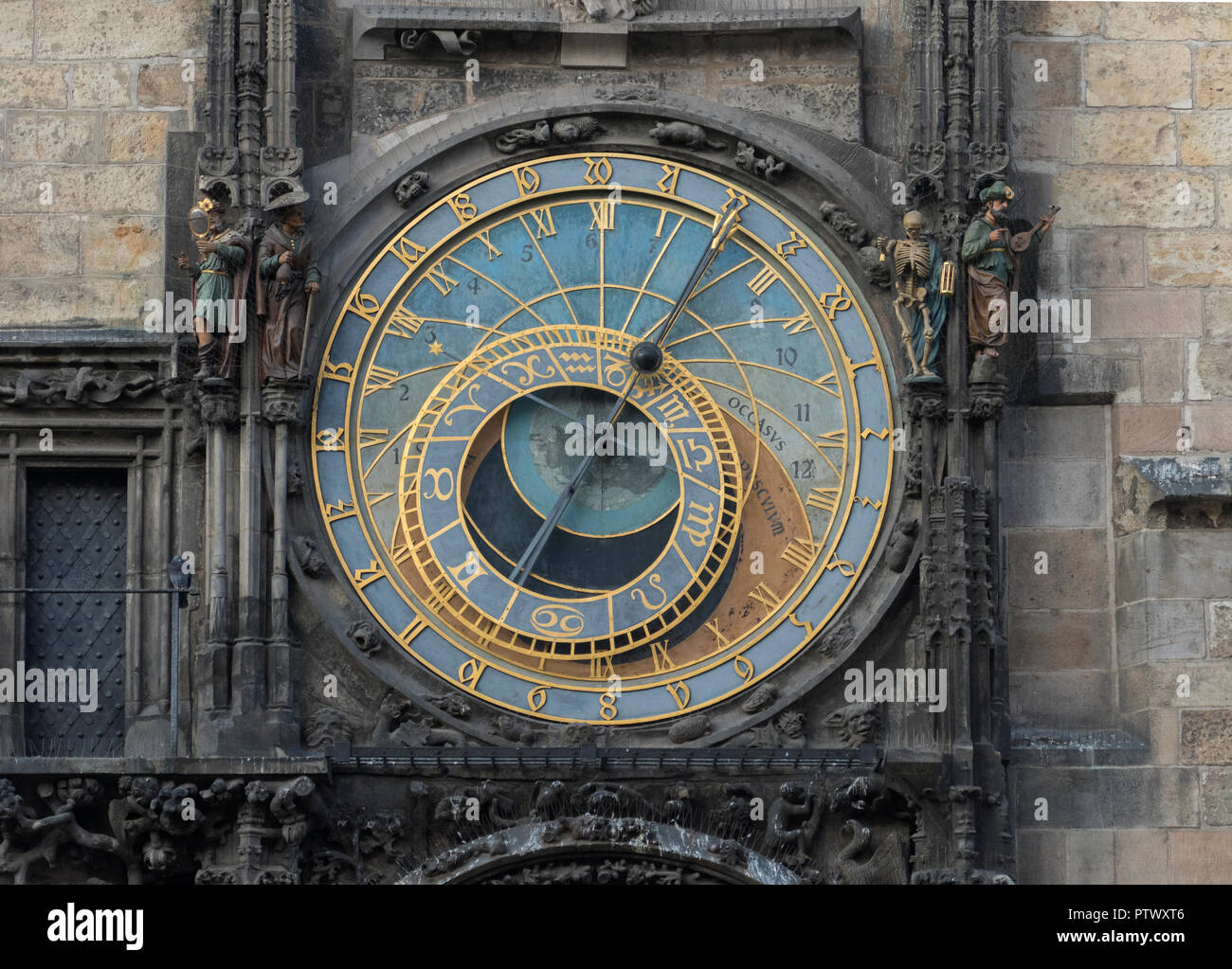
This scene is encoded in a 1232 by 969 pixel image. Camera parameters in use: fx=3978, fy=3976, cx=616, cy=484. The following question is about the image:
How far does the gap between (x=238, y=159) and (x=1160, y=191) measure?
13.6 ft

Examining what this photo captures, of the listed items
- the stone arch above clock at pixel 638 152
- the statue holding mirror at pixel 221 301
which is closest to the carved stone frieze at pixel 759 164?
the stone arch above clock at pixel 638 152

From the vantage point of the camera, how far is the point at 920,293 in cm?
1734

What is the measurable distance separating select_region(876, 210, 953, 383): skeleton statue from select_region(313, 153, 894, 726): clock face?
22cm

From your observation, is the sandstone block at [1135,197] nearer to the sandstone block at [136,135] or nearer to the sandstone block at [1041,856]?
the sandstone block at [1041,856]

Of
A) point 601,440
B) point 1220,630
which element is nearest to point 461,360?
point 601,440

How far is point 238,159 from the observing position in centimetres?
1734

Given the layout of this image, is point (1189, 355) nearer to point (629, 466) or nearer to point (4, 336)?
point (629, 466)

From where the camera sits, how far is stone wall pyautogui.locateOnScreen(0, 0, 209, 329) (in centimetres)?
1770

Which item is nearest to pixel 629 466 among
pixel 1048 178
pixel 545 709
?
pixel 545 709

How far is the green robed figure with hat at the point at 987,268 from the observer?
17.3 m

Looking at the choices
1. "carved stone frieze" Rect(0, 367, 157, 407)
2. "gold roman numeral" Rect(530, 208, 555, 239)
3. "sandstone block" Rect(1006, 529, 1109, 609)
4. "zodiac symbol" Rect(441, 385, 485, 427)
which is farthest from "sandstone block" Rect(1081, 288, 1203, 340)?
A: "carved stone frieze" Rect(0, 367, 157, 407)

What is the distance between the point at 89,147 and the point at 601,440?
2.69 m

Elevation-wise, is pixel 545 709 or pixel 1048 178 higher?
pixel 1048 178

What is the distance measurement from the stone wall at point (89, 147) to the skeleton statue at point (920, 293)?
10.6ft
